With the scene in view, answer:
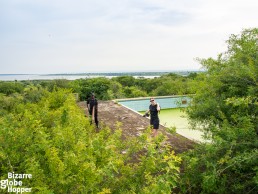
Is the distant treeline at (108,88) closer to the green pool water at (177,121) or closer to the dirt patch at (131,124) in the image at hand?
the green pool water at (177,121)

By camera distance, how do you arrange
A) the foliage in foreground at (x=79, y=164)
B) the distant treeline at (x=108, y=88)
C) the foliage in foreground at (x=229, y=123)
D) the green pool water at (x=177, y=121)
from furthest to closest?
the distant treeline at (x=108, y=88)
the green pool water at (x=177, y=121)
the foliage in foreground at (x=229, y=123)
the foliage in foreground at (x=79, y=164)

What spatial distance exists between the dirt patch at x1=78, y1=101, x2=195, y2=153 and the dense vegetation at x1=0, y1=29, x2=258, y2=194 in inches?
45.9

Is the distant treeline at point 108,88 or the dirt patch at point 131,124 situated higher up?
the distant treeline at point 108,88

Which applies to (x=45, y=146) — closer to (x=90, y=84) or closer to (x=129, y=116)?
(x=129, y=116)

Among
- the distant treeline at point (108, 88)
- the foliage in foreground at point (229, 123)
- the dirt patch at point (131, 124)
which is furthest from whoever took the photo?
the distant treeline at point (108, 88)

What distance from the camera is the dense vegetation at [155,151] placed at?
2.23 meters

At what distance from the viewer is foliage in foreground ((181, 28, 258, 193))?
3332mm

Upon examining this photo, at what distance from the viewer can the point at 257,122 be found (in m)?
3.87

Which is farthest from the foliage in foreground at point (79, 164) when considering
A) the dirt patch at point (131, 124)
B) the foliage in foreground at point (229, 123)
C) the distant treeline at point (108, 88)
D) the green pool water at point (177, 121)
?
the distant treeline at point (108, 88)

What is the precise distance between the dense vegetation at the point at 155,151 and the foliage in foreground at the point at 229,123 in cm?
1

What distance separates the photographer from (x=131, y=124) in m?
8.58

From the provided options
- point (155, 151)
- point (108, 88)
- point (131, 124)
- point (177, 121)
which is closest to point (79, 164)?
point (155, 151)

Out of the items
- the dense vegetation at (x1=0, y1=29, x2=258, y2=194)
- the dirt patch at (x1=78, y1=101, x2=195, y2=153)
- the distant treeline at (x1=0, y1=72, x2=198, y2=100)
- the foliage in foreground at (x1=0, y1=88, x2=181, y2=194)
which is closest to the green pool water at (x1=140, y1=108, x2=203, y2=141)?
the dirt patch at (x1=78, y1=101, x2=195, y2=153)

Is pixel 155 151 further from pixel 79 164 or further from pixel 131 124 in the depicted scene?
pixel 131 124
